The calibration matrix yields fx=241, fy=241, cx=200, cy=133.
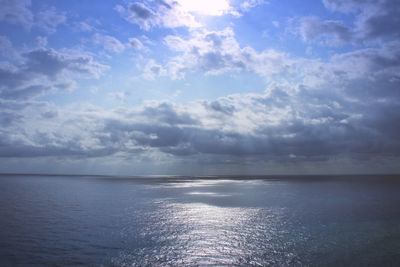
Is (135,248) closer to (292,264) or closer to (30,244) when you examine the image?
(30,244)

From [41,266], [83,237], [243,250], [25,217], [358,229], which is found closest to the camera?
[41,266]

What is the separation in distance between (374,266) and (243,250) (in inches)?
424

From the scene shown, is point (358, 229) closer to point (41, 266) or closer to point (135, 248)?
point (135, 248)

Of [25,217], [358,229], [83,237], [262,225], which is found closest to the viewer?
[83,237]

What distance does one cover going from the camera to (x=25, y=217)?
124 feet

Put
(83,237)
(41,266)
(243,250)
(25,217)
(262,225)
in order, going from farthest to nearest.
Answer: (25,217) < (262,225) < (83,237) < (243,250) < (41,266)

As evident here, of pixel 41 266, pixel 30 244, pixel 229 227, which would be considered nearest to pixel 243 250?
pixel 229 227

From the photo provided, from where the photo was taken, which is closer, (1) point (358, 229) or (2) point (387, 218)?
(1) point (358, 229)

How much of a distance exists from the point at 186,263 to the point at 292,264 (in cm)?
889

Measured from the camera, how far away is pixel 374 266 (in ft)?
64.6

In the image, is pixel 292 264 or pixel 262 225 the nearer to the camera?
pixel 292 264

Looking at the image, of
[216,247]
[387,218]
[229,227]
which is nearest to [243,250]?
[216,247]

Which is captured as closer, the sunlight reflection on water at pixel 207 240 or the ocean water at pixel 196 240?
the ocean water at pixel 196 240

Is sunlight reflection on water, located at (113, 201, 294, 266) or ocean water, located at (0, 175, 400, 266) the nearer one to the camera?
ocean water, located at (0, 175, 400, 266)
